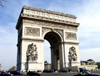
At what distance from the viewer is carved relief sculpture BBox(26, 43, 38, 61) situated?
24.9 meters

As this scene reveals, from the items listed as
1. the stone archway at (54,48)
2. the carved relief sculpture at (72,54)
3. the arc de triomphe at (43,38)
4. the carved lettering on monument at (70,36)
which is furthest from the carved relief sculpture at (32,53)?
the carved lettering on monument at (70,36)

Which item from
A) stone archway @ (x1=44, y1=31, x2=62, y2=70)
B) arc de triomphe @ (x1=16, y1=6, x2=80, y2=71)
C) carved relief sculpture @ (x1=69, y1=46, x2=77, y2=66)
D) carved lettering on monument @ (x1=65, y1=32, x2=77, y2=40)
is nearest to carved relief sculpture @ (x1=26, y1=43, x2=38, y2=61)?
arc de triomphe @ (x1=16, y1=6, x2=80, y2=71)

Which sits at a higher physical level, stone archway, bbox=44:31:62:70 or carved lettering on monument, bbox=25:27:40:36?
carved lettering on monument, bbox=25:27:40:36

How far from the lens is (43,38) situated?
91.2 feet

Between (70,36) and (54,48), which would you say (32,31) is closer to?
(54,48)

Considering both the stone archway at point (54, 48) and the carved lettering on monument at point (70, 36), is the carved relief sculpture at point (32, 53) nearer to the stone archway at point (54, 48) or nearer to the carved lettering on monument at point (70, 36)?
the stone archway at point (54, 48)

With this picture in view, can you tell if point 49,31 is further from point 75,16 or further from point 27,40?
point 75,16

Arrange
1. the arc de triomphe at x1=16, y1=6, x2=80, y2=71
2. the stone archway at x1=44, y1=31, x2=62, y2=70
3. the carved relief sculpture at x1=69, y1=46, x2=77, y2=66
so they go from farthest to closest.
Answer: the stone archway at x1=44, y1=31, x2=62, y2=70
the carved relief sculpture at x1=69, y1=46, x2=77, y2=66
the arc de triomphe at x1=16, y1=6, x2=80, y2=71

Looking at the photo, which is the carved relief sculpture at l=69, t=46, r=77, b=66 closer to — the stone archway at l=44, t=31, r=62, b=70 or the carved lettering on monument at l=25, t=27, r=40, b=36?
the stone archway at l=44, t=31, r=62, b=70

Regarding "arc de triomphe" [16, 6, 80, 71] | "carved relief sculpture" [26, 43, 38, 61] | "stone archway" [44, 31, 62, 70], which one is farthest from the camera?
"stone archway" [44, 31, 62, 70]

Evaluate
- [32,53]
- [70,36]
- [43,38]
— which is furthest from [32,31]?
[70,36]

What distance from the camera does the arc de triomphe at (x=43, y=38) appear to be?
2531cm

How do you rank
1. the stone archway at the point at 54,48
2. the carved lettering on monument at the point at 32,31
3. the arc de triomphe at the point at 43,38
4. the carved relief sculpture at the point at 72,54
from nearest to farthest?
the arc de triomphe at the point at 43,38, the carved lettering on monument at the point at 32,31, the carved relief sculpture at the point at 72,54, the stone archway at the point at 54,48

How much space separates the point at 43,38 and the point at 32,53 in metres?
4.53
